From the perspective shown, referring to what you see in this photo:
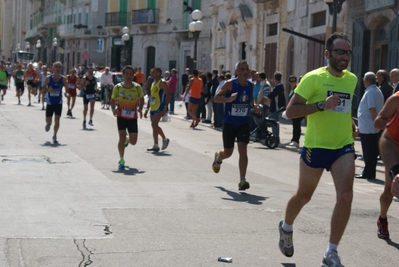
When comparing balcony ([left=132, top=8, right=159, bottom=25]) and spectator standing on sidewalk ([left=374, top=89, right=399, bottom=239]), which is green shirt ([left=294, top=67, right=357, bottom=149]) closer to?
spectator standing on sidewalk ([left=374, top=89, right=399, bottom=239])

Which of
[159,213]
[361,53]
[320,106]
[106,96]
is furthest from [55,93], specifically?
[106,96]

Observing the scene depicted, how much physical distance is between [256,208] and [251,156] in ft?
25.7

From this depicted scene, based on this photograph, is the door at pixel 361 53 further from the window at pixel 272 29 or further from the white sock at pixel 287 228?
the white sock at pixel 287 228

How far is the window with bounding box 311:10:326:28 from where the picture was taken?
30.6 meters

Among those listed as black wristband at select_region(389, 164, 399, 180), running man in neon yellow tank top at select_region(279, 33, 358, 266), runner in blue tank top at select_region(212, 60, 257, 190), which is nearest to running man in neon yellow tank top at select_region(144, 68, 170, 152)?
runner in blue tank top at select_region(212, 60, 257, 190)

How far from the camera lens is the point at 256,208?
10.1 metres

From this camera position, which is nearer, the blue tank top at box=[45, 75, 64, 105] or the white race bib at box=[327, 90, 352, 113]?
the white race bib at box=[327, 90, 352, 113]

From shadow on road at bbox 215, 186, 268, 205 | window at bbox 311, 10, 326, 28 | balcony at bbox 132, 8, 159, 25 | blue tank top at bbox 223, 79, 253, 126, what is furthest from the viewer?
balcony at bbox 132, 8, 159, 25

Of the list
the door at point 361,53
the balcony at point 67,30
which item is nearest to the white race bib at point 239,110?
the door at point 361,53

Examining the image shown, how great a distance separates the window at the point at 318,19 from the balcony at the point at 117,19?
1219 inches

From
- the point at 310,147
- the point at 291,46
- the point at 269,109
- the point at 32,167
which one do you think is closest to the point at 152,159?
the point at 32,167

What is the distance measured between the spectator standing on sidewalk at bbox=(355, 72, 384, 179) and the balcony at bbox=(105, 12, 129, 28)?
4790 cm

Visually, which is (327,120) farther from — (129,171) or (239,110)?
(129,171)

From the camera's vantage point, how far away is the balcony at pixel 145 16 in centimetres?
5638
